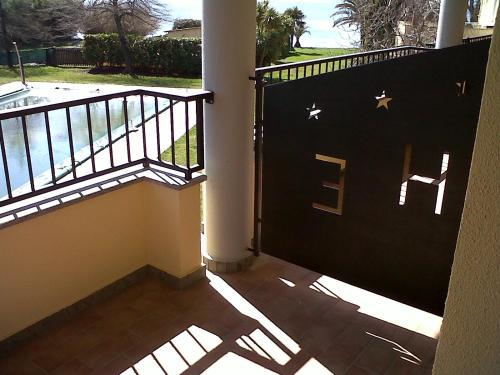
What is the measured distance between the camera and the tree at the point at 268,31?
1683 cm

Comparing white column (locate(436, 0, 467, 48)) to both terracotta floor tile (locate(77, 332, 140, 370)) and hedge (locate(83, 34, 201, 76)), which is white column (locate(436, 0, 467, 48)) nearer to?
terracotta floor tile (locate(77, 332, 140, 370))

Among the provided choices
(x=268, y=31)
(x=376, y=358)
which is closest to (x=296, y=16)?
(x=268, y=31)

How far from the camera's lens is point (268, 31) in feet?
55.8

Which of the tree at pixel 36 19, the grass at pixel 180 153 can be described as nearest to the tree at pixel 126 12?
the tree at pixel 36 19

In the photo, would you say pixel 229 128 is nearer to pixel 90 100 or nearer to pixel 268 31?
pixel 90 100

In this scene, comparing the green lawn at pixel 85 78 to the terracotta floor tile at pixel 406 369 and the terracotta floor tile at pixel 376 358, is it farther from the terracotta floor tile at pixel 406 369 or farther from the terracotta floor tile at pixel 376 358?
the terracotta floor tile at pixel 406 369

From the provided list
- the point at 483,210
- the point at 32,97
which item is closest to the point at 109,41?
the point at 32,97

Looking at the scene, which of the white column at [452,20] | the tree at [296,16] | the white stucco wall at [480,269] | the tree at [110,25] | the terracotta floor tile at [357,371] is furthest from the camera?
the tree at [110,25]

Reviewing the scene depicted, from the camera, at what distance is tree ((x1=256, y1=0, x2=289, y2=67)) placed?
55.2 ft

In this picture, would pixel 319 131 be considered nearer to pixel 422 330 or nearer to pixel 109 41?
pixel 422 330

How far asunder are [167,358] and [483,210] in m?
2.01

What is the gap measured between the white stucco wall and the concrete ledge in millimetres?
2247

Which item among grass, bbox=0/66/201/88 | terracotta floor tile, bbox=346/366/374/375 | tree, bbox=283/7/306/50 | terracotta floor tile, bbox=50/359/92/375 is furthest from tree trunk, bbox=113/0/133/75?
terracotta floor tile, bbox=346/366/374/375

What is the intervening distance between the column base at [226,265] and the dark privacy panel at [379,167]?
348 mm
